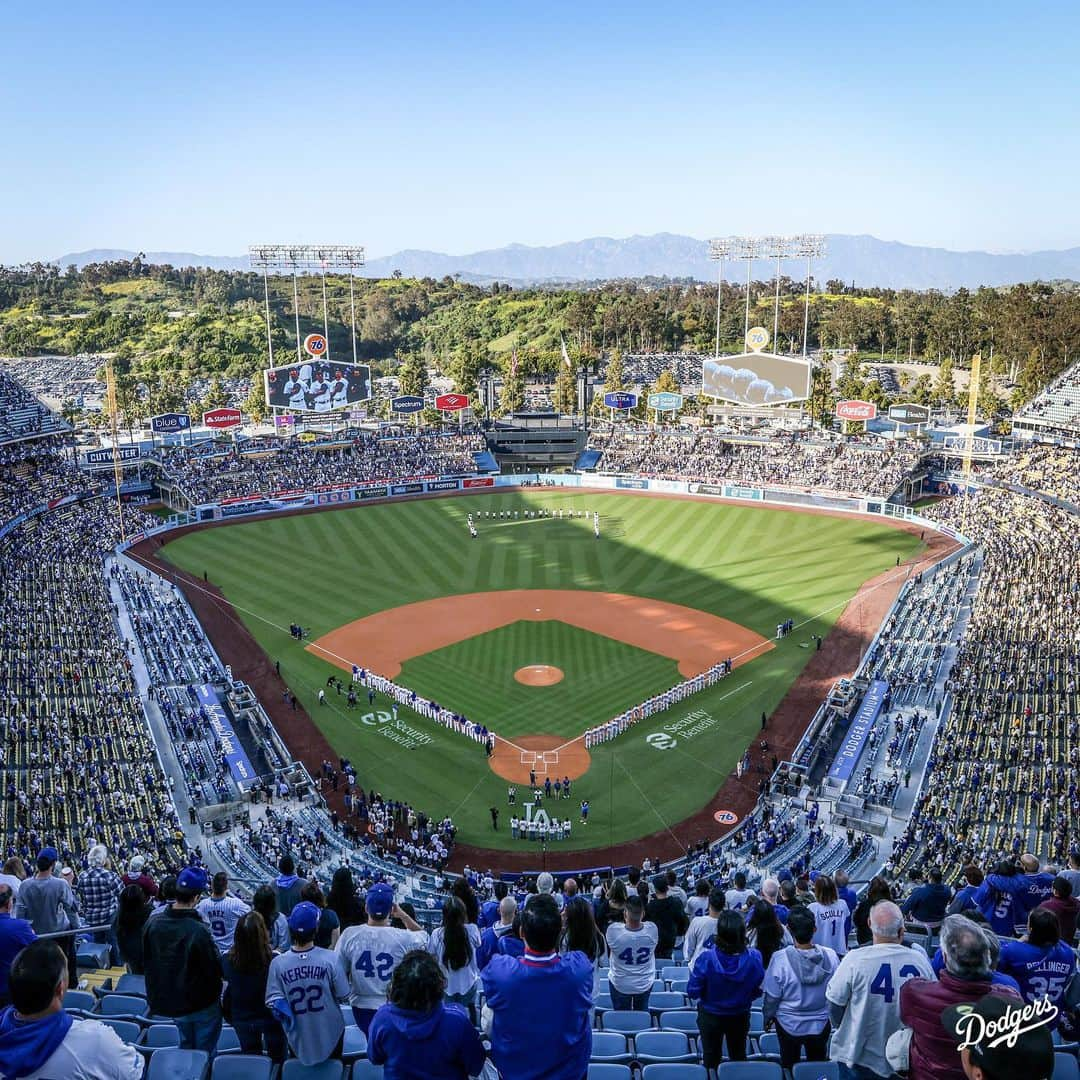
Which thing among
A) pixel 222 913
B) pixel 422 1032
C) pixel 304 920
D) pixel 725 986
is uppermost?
pixel 422 1032

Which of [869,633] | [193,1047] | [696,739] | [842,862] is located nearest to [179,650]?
Answer: [696,739]

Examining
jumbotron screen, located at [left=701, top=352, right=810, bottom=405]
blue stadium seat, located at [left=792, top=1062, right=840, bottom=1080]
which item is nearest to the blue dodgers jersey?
blue stadium seat, located at [left=792, top=1062, right=840, bottom=1080]

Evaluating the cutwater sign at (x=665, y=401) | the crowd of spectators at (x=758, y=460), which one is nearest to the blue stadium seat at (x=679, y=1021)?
the crowd of spectators at (x=758, y=460)

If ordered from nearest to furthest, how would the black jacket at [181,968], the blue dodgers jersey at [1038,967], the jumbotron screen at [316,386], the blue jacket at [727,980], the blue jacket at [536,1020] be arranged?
the blue jacket at [536,1020]
the blue dodgers jersey at [1038,967]
the black jacket at [181,968]
the blue jacket at [727,980]
the jumbotron screen at [316,386]

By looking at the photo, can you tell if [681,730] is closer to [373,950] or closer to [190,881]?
[373,950]

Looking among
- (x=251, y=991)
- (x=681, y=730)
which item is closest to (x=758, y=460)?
(x=681, y=730)

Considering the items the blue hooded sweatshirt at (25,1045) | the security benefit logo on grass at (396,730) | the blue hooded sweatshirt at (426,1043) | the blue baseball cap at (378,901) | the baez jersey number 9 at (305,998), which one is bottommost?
the security benefit logo on grass at (396,730)

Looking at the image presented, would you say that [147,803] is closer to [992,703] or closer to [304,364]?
[992,703]

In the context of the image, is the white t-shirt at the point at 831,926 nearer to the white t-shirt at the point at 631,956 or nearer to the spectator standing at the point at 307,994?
the white t-shirt at the point at 631,956
